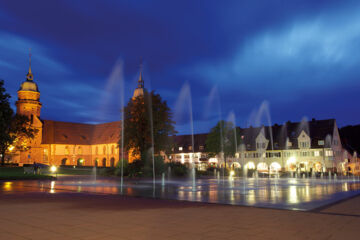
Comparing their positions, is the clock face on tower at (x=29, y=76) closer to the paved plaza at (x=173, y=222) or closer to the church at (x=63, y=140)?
the church at (x=63, y=140)

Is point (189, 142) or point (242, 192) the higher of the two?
point (189, 142)

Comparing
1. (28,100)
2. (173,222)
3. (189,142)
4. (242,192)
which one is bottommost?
(242,192)

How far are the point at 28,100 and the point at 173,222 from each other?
87414 millimetres

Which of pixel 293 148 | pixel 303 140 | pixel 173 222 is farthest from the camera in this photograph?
pixel 293 148

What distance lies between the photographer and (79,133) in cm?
10194

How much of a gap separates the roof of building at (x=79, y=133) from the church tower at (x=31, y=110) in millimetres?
3477

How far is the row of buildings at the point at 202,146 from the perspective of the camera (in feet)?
240

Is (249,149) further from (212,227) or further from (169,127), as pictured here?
(212,227)

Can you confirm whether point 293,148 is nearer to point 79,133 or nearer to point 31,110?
point 79,133

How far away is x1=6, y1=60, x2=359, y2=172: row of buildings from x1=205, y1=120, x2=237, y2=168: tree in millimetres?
3530

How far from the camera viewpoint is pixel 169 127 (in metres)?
49.8

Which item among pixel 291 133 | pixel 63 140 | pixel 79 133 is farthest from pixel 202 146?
pixel 63 140

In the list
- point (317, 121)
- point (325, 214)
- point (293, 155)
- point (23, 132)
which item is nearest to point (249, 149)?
point (293, 155)

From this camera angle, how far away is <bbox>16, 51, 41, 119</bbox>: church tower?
8612cm
